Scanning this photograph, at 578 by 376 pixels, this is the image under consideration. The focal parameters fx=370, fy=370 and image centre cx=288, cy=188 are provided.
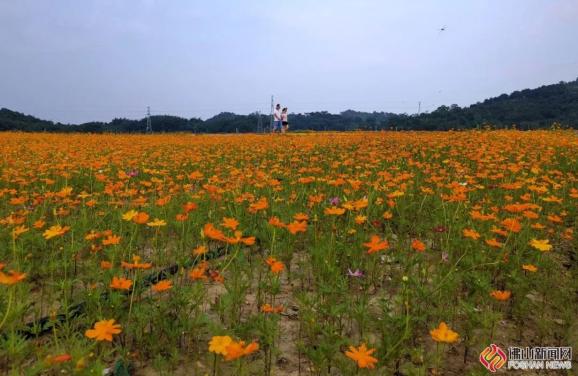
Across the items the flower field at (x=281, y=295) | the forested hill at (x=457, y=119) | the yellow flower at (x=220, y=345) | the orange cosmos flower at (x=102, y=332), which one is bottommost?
the flower field at (x=281, y=295)

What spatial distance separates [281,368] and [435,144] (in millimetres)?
8485

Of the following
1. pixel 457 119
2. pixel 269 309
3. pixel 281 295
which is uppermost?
pixel 457 119

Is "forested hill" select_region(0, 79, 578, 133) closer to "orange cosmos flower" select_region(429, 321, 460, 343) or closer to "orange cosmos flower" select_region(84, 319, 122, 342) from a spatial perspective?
"orange cosmos flower" select_region(429, 321, 460, 343)

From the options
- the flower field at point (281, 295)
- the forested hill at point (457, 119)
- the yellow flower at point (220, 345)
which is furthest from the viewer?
the forested hill at point (457, 119)

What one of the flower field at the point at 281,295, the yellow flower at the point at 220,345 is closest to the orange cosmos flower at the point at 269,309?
the flower field at the point at 281,295

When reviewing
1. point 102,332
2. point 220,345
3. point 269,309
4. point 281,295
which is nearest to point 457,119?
point 281,295

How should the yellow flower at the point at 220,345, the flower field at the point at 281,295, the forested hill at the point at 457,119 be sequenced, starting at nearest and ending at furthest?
the yellow flower at the point at 220,345
the flower field at the point at 281,295
the forested hill at the point at 457,119

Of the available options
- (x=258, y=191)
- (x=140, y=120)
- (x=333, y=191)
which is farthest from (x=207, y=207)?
(x=140, y=120)

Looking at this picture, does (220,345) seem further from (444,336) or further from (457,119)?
(457,119)

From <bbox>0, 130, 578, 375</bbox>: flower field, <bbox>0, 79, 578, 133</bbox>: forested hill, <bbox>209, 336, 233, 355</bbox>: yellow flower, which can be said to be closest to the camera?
<bbox>209, 336, 233, 355</bbox>: yellow flower

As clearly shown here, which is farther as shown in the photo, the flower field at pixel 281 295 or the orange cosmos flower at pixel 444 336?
the flower field at pixel 281 295

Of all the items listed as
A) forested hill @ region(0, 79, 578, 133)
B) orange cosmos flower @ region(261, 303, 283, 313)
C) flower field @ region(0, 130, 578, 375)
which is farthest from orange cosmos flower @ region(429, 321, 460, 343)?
forested hill @ region(0, 79, 578, 133)

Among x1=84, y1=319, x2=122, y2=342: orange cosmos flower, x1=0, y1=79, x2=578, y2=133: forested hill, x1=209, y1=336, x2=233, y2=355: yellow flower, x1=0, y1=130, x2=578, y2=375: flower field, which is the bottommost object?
x1=0, y1=130, x2=578, y2=375: flower field

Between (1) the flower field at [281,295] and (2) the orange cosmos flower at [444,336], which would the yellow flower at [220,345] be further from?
(2) the orange cosmos flower at [444,336]
